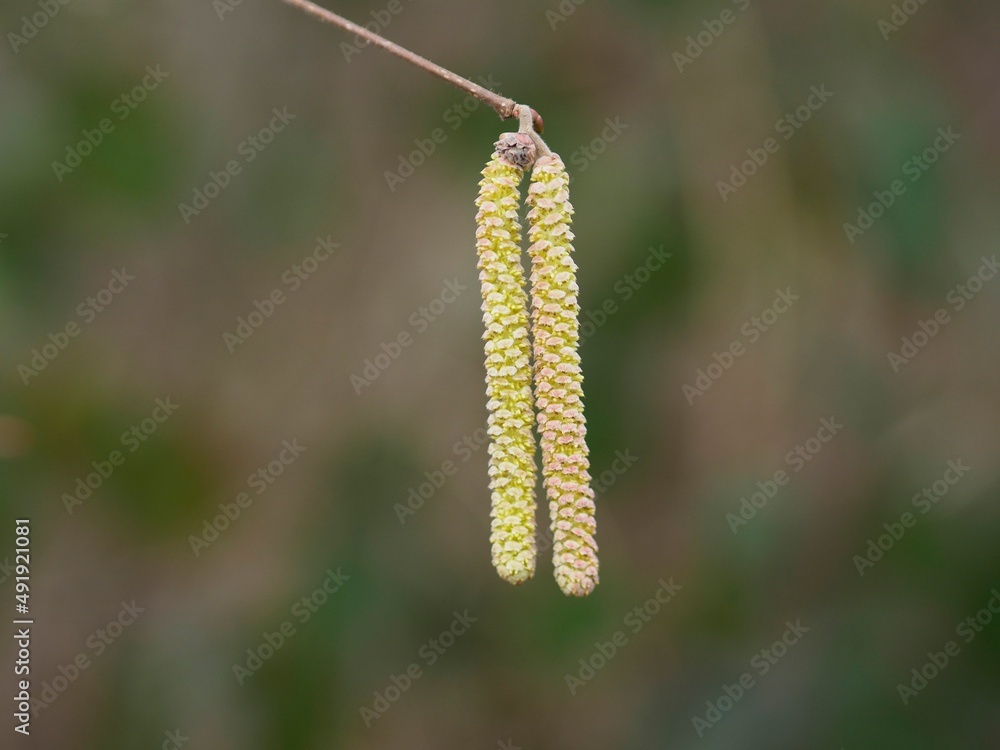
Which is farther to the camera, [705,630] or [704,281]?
[705,630]

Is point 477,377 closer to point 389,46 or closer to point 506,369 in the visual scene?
point 506,369

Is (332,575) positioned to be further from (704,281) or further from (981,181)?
(981,181)

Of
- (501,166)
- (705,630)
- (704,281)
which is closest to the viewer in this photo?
(501,166)

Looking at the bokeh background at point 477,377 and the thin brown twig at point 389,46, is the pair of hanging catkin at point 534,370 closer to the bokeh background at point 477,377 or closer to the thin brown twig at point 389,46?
the thin brown twig at point 389,46

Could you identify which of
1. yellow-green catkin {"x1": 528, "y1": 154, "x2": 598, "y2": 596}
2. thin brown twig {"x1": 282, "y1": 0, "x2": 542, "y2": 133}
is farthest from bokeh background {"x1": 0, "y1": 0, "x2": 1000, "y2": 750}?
thin brown twig {"x1": 282, "y1": 0, "x2": 542, "y2": 133}

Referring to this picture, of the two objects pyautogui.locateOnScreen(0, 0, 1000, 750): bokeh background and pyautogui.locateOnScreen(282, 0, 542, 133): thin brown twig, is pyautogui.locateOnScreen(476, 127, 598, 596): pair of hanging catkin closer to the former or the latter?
pyautogui.locateOnScreen(282, 0, 542, 133): thin brown twig

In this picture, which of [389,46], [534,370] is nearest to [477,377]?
[534,370]

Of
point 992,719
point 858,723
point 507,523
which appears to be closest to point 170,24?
point 507,523
